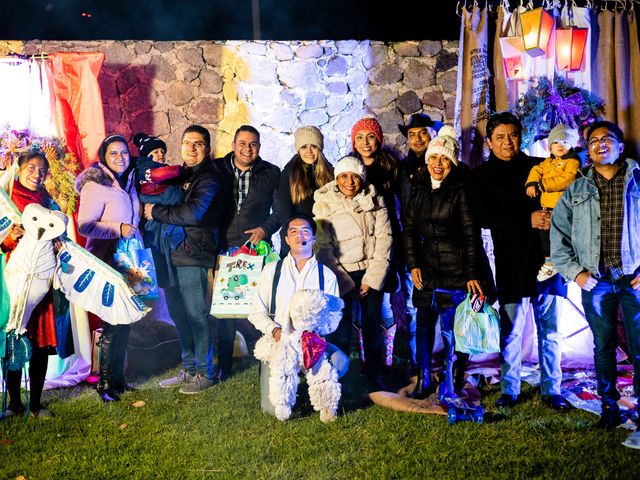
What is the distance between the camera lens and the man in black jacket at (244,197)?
578 cm

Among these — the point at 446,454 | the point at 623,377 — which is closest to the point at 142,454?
the point at 446,454

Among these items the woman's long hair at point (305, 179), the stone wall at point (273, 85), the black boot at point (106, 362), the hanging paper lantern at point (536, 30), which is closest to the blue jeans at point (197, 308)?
the black boot at point (106, 362)

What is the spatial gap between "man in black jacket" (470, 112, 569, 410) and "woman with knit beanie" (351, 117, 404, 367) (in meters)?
0.74

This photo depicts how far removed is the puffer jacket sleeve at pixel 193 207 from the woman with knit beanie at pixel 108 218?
0.77 feet

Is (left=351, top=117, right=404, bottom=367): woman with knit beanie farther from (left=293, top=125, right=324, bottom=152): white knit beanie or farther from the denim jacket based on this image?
the denim jacket

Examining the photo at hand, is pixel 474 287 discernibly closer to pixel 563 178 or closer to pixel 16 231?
pixel 563 178

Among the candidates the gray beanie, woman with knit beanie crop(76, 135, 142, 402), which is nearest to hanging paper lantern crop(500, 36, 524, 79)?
the gray beanie

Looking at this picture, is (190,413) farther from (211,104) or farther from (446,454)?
(211,104)

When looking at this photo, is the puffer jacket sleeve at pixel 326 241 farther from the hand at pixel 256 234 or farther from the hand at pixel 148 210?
the hand at pixel 148 210

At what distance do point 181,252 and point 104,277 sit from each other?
733 millimetres

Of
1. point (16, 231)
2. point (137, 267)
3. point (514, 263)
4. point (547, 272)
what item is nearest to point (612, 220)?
point (547, 272)

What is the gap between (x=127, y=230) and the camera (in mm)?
5383

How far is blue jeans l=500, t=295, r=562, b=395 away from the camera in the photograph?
499cm

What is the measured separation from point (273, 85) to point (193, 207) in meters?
2.09
